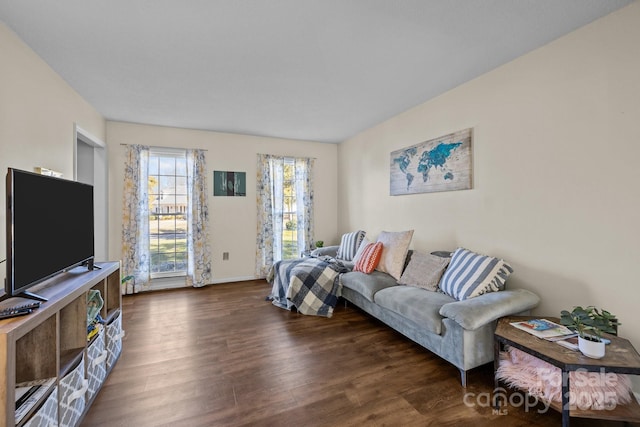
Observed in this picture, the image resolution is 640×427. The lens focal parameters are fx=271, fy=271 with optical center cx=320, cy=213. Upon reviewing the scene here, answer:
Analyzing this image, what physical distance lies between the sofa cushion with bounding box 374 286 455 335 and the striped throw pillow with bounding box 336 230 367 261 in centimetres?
135

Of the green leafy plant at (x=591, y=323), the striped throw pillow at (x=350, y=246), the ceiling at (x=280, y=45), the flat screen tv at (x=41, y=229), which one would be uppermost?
the ceiling at (x=280, y=45)

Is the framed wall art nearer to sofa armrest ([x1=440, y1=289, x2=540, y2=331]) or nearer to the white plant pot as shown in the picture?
sofa armrest ([x1=440, y1=289, x2=540, y2=331])

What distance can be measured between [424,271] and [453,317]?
34.4 inches

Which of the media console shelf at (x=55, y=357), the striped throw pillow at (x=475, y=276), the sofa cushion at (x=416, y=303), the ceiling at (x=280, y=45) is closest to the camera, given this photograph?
the media console shelf at (x=55, y=357)

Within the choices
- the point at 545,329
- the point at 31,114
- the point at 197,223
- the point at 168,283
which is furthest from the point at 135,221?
the point at 545,329

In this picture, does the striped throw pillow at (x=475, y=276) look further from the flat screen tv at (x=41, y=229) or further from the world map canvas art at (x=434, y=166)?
the flat screen tv at (x=41, y=229)

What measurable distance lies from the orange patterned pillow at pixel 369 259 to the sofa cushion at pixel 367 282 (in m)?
0.08

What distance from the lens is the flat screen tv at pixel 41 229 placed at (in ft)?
4.26

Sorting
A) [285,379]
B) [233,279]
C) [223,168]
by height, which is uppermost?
[223,168]

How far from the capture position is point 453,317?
1979 mm

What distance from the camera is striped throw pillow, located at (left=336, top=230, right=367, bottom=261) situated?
4.14 meters

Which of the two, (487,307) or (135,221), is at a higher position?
(135,221)

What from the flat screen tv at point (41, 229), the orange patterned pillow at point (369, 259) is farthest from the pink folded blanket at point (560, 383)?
the flat screen tv at point (41, 229)

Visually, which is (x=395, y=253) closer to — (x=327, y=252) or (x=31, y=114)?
(x=327, y=252)
